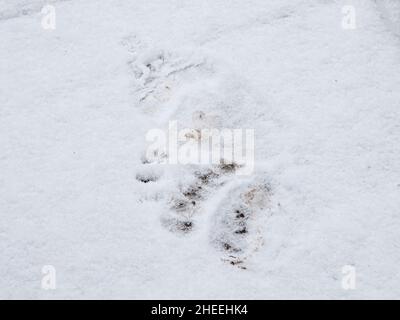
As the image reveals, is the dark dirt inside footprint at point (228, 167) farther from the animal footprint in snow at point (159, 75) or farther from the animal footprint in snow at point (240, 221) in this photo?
the animal footprint in snow at point (159, 75)

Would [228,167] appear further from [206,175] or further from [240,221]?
[240,221]

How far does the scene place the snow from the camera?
1.27 m

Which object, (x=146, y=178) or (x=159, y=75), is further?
(x=159, y=75)

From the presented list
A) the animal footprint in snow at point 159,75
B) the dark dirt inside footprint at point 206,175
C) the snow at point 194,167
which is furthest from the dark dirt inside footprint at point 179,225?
the animal footprint in snow at point 159,75

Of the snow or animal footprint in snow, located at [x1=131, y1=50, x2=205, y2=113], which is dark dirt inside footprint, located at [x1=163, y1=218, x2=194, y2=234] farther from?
animal footprint in snow, located at [x1=131, y1=50, x2=205, y2=113]

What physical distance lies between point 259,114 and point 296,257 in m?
0.55

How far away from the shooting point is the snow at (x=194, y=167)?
49.9 inches

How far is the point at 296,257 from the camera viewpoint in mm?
1261

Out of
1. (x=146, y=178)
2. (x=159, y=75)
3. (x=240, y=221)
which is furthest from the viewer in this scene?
(x=159, y=75)

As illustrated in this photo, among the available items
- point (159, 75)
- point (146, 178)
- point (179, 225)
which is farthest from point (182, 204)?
point (159, 75)

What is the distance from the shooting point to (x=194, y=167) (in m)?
1.40
